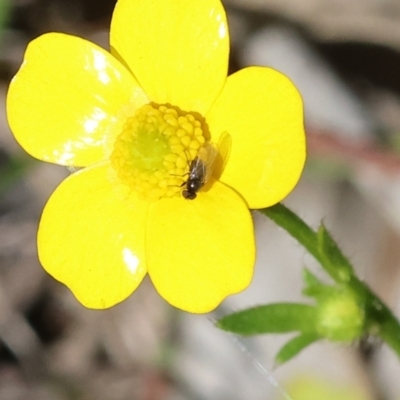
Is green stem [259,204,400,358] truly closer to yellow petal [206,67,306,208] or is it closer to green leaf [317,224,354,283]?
green leaf [317,224,354,283]

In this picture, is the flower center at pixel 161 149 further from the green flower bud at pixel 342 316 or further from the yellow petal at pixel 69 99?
the green flower bud at pixel 342 316

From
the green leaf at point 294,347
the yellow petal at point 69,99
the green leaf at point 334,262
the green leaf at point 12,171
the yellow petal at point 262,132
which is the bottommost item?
the green leaf at point 12,171

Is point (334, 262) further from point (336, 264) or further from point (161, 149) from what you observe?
point (161, 149)

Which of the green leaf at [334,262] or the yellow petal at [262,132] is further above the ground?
the yellow petal at [262,132]

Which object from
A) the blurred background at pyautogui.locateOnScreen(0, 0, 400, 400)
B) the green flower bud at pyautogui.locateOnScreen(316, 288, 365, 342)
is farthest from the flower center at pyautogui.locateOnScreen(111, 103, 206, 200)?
the blurred background at pyautogui.locateOnScreen(0, 0, 400, 400)

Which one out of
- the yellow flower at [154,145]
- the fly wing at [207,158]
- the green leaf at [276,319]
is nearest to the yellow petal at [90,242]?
the yellow flower at [154,145]

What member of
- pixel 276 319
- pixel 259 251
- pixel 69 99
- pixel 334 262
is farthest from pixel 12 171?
pixel 334 262

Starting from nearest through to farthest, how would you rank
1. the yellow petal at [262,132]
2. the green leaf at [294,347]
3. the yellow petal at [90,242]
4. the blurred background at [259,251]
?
the yellow petal at [262,132] < the yellow petal at [90,242] < the green leaf at [294,347] < the blurred background at [259,251]

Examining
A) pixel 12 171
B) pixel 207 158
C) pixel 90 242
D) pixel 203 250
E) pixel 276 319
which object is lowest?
pixel 12 171

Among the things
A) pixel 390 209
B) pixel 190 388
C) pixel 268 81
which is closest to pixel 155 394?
pixel 190 388
